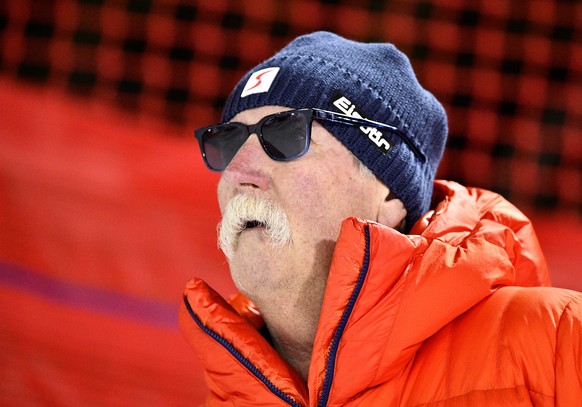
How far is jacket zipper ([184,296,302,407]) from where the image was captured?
1.42m

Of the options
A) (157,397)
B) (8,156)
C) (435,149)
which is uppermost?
(435,149)

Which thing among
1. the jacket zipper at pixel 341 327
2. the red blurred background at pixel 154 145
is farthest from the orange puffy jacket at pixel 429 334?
the red blurred background at pixel 154 145

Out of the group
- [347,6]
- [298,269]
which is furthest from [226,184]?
[347,6]

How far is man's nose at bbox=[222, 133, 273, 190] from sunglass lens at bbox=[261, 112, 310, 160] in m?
0.02

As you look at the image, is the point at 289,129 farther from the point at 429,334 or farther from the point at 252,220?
the point at 429,334

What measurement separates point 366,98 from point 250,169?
0.27 meters

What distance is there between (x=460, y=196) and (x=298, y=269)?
398mm

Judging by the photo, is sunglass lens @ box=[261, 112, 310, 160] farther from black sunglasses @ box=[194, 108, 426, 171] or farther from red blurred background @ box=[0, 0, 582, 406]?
red blurred background @ box=[0, 0, 582, 406]

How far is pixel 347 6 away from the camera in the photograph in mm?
4234

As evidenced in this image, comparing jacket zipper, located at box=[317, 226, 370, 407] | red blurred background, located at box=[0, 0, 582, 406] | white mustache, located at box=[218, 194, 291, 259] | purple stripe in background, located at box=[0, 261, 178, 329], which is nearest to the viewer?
jacket zipper, located at box=[317, 226, 370, 407]

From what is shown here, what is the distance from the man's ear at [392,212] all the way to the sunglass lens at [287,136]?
22 centimetres

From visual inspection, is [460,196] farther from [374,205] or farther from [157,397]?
[157,397]

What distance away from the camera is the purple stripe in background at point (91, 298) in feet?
9.30

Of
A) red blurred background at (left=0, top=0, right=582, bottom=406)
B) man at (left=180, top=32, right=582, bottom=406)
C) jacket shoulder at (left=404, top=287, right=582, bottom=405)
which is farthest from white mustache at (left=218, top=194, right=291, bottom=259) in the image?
red blurred background at (left=0, top=0, right=582, bottom=406)
